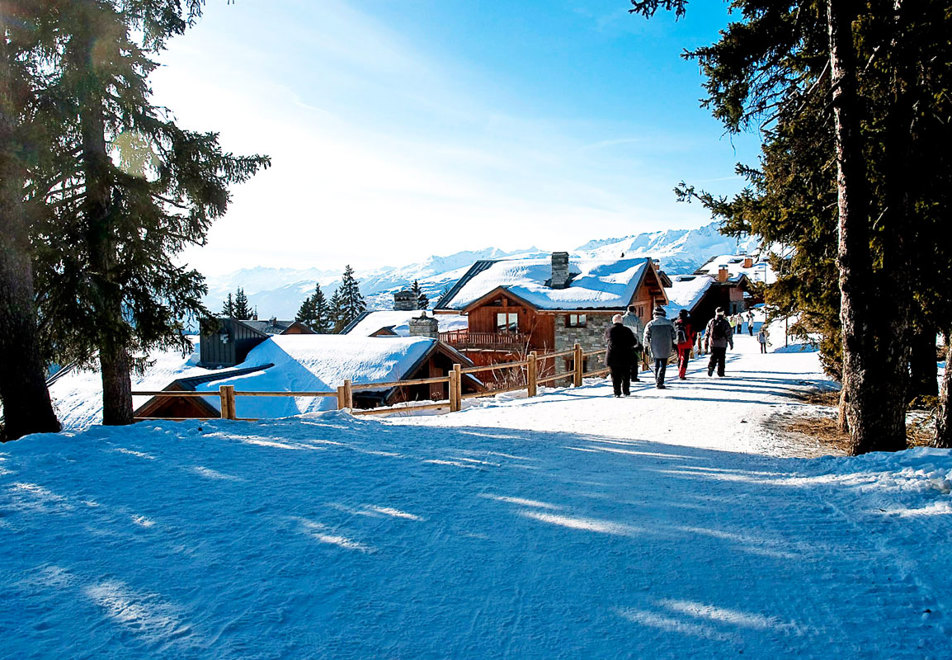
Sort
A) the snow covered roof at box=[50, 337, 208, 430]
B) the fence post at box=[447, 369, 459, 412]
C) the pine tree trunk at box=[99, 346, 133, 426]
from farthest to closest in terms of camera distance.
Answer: the snow covered roof at box=[50, 337, 208, 430] → the fence post at box=[447, 369, 459, 412] → the pine tree trunk at box=[99, 346, 133, 426]

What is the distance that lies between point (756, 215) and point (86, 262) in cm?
1161

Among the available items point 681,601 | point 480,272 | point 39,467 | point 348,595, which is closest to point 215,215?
point 39,467

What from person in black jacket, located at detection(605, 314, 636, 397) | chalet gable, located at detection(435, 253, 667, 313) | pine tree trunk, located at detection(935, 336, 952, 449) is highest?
chalet gable, located at detection(435, 253, 667, 313)

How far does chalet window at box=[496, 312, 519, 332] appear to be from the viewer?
1050 inches

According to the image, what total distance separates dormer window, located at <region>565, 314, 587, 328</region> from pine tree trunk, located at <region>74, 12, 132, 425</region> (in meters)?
20.0

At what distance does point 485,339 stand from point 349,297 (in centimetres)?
3707

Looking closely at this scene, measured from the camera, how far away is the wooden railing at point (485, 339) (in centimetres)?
2558

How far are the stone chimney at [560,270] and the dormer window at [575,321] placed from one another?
2.04 m

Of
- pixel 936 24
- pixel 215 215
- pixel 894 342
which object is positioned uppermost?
pixel 936 24

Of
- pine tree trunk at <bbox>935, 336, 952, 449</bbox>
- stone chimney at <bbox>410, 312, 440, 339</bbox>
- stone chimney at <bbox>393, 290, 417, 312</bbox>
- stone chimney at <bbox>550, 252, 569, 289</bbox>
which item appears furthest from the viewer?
stone chimney at <bbox>393, 290, 417, 312</bbox>

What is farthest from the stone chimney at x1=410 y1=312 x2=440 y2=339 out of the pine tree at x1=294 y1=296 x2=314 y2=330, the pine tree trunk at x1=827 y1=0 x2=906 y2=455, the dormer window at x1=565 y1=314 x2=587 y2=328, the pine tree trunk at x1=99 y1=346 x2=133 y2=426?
the pine tree at x1=294 y1=296 x2=314 y2=330

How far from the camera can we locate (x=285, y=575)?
3.28 meters

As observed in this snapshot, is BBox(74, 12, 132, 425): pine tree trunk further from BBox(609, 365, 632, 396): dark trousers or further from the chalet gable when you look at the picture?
the chalet gable

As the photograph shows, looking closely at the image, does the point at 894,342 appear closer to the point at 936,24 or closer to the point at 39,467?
the point at 936,24
